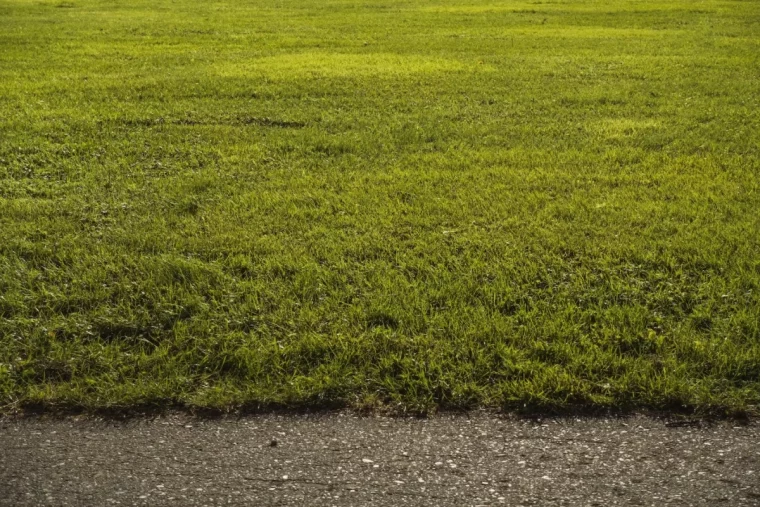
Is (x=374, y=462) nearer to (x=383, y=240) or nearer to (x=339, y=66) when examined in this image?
(x=383, y=240)

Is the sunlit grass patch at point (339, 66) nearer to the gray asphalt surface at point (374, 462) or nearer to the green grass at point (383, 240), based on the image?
the green grass at point (383, 240)

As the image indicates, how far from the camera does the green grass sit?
13.1 feet

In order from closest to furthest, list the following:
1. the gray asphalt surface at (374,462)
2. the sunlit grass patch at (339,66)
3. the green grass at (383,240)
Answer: the gray asphalt surface at (374,462) < the green grass at (383,240) < the sunlit grass patch at (339,66)

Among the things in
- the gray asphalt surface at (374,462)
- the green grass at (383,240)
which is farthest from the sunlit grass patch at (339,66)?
the gray asphalt surface at (374,462)

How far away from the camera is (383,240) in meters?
5.65

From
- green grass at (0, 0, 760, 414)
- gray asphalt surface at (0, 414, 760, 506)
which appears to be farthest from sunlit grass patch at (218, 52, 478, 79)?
gray asphalt surface at (0, 414, 760, 506)

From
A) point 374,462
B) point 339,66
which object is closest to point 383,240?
point 374,462

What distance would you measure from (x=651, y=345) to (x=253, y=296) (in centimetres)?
225

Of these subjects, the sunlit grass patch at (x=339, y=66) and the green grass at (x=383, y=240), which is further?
the sunlit grass patch at (x=339, y=66)

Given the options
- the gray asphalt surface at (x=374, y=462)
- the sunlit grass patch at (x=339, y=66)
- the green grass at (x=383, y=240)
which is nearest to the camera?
the gray asphalt surface at (x=374, y=462)

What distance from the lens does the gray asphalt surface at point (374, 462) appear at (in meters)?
3.14

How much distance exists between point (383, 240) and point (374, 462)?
250cm

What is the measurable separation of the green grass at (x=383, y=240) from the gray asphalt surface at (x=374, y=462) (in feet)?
0.62

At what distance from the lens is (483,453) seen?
339cm
